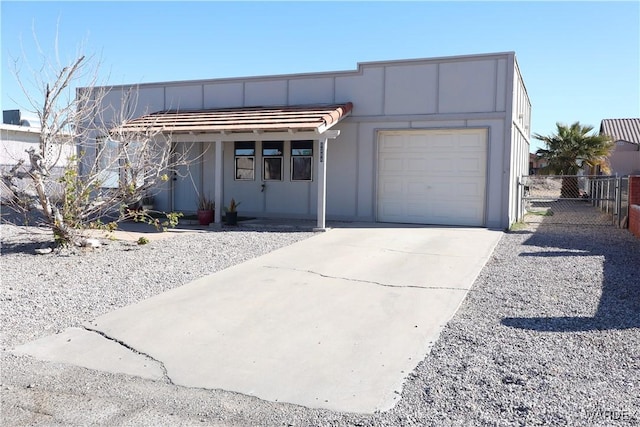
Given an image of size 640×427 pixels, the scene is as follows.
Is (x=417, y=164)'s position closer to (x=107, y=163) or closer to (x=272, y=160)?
(x=272, y=160)

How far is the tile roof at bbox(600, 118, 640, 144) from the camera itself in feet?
112

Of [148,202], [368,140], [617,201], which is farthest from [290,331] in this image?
[148,202]

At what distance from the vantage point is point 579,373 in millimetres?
4391

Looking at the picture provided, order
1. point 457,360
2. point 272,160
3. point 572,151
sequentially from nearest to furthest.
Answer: point 457,360 → point 272,160 → point 572,151

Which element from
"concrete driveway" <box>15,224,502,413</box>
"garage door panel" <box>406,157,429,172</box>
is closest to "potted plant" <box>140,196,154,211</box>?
"garage door panel" <box>406,157,429,172</box>

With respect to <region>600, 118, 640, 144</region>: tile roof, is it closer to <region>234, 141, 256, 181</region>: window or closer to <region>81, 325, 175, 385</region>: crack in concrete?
<region>234, 141, 256, 181</region>: window

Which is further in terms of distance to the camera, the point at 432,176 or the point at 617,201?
the point at 617,201

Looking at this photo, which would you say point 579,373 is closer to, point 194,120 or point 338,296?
point 338,296

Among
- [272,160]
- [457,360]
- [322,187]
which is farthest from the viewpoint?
[272,160]

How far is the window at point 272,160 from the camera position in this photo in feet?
53.3

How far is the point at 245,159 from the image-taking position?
55.0ft

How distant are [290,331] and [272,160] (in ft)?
36.4

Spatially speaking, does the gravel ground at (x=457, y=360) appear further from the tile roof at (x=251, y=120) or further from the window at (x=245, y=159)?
the window at (x=245, y=159)

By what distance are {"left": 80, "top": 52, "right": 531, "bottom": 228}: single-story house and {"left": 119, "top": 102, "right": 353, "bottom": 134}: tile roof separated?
0.14 ft
